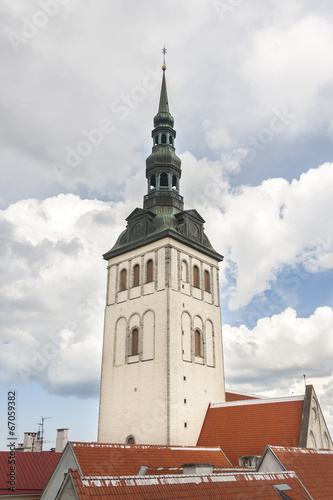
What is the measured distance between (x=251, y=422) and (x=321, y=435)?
13.6ft

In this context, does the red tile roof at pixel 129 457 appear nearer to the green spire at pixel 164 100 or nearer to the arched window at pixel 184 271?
the arched window at pixel 184 271

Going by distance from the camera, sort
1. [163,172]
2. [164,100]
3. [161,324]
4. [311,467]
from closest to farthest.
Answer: [311,467] < [161,324] < [163,172] < [164,100]

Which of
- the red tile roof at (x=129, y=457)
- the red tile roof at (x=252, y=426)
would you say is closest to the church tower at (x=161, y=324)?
the red tile roof at (x=252, y=426)

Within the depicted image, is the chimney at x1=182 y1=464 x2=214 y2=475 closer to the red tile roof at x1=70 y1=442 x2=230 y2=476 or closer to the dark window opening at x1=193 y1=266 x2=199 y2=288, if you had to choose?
the red tile roof at x1=70 y1=442 x2=230 y2=476

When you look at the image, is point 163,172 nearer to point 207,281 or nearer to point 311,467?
point 207,281

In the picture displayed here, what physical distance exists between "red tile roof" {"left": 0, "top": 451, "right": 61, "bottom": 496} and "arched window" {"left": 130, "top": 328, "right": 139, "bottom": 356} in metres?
10.5

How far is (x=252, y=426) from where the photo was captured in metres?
27.9

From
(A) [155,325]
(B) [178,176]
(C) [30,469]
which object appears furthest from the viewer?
(B) [178,176]

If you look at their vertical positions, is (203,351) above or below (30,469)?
above

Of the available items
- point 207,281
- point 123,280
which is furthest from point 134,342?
point 207,281

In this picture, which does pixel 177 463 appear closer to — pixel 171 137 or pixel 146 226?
pixel 146 226

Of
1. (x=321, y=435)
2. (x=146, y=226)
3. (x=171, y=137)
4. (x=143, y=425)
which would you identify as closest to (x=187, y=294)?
(x=146, y=226)

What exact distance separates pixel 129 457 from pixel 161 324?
1164cm

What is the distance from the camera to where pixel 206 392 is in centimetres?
3203
